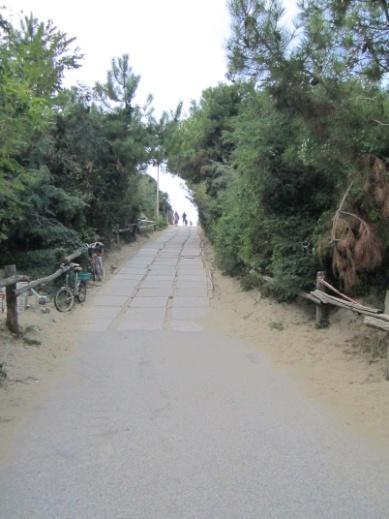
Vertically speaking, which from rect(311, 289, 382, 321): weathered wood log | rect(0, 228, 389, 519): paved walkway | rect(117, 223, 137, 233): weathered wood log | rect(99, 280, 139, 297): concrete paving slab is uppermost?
rect(311, 289, 382, 321): weathered wood log

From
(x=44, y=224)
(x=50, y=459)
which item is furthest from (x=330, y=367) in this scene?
(x=44, y=224)

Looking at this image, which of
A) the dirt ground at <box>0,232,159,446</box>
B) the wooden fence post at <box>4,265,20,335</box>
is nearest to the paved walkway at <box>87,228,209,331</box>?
the dirt ground at <box>0,232,159,446</box>

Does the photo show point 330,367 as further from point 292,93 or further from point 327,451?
point 292,93

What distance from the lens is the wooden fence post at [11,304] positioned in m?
8.05

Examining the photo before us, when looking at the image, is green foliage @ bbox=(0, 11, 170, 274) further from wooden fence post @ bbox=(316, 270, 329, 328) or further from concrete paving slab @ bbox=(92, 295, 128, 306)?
wooden fence post @ bbox=(316, 270, 329, 328)

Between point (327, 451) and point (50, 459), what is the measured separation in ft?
7.25

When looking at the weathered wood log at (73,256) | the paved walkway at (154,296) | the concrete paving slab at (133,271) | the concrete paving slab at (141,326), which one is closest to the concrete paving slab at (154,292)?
the paved walkway at (154,296)

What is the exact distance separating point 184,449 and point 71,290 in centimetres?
815

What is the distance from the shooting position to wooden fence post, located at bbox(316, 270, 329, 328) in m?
8.80

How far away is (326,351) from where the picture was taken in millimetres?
7812

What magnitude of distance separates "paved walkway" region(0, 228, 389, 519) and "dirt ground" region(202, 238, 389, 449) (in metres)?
0.28

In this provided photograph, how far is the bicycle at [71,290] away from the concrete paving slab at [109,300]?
0.37 meters

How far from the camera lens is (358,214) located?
25.9 ft

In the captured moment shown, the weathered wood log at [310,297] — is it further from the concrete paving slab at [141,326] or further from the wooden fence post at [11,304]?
the wooden fence post at [11,304]
